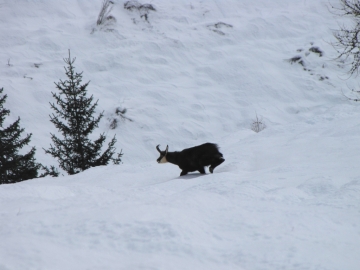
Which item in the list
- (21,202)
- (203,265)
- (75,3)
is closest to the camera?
(203,265)

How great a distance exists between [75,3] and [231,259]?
31.8 m

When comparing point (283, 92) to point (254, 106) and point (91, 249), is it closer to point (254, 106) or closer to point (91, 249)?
point (254, 106)

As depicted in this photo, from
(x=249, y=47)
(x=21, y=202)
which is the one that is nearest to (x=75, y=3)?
(x=249, y=47)

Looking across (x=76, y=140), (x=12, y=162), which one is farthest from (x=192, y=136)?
(x=12, y=162)

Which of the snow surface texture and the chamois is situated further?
the chamois

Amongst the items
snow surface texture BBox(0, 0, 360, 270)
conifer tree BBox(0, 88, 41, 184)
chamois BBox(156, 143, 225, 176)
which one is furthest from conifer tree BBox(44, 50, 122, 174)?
chamois BBox(156, 143, 225, 176)

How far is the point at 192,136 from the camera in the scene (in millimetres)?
18578

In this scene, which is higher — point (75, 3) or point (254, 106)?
point (75, 3)

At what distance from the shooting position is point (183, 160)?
7930 millimetres

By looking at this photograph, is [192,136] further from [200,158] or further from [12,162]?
[200,158]

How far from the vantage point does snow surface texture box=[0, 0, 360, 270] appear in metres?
2.74

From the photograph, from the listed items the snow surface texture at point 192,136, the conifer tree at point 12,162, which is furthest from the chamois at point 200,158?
the conifer tree at point 12,162

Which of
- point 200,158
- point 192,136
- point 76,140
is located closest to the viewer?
point 200,158

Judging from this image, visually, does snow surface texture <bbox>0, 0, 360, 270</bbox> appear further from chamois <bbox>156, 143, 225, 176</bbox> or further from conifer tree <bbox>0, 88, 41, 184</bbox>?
conifer tree <bbox>0, 88, 41, 184</bbox>
